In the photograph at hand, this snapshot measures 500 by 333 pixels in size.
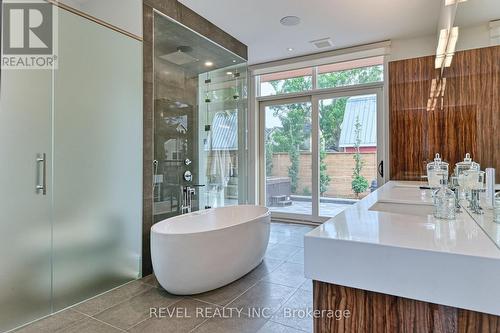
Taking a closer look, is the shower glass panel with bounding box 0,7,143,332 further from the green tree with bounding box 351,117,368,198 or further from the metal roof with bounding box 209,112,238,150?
the green tree with bounding box 351,117,368,198

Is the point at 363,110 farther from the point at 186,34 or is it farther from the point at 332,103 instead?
the point at 186,34

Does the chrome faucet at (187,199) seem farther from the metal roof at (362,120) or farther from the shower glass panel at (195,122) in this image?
the metal roof at (362,120)

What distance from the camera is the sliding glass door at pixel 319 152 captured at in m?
4.68

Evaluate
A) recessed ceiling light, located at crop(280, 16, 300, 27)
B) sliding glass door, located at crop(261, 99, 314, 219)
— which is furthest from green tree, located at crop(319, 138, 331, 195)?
recessed ceiling light, located at crop(280, 16, 300, 27)

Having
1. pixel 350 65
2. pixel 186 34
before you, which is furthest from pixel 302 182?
pixel 186 34

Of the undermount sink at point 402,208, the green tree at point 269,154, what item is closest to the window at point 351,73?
the green tree at point 269,154

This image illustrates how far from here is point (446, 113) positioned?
3.48m

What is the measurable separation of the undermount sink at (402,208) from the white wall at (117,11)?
2.77 meters

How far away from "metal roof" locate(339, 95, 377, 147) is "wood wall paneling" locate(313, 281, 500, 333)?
4123 millimetres

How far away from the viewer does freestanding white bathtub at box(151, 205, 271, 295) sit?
92.2 inches

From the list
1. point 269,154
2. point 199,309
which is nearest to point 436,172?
point 199,309

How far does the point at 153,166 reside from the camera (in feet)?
10.2

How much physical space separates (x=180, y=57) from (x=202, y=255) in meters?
2.59

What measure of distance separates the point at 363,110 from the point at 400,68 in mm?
883
